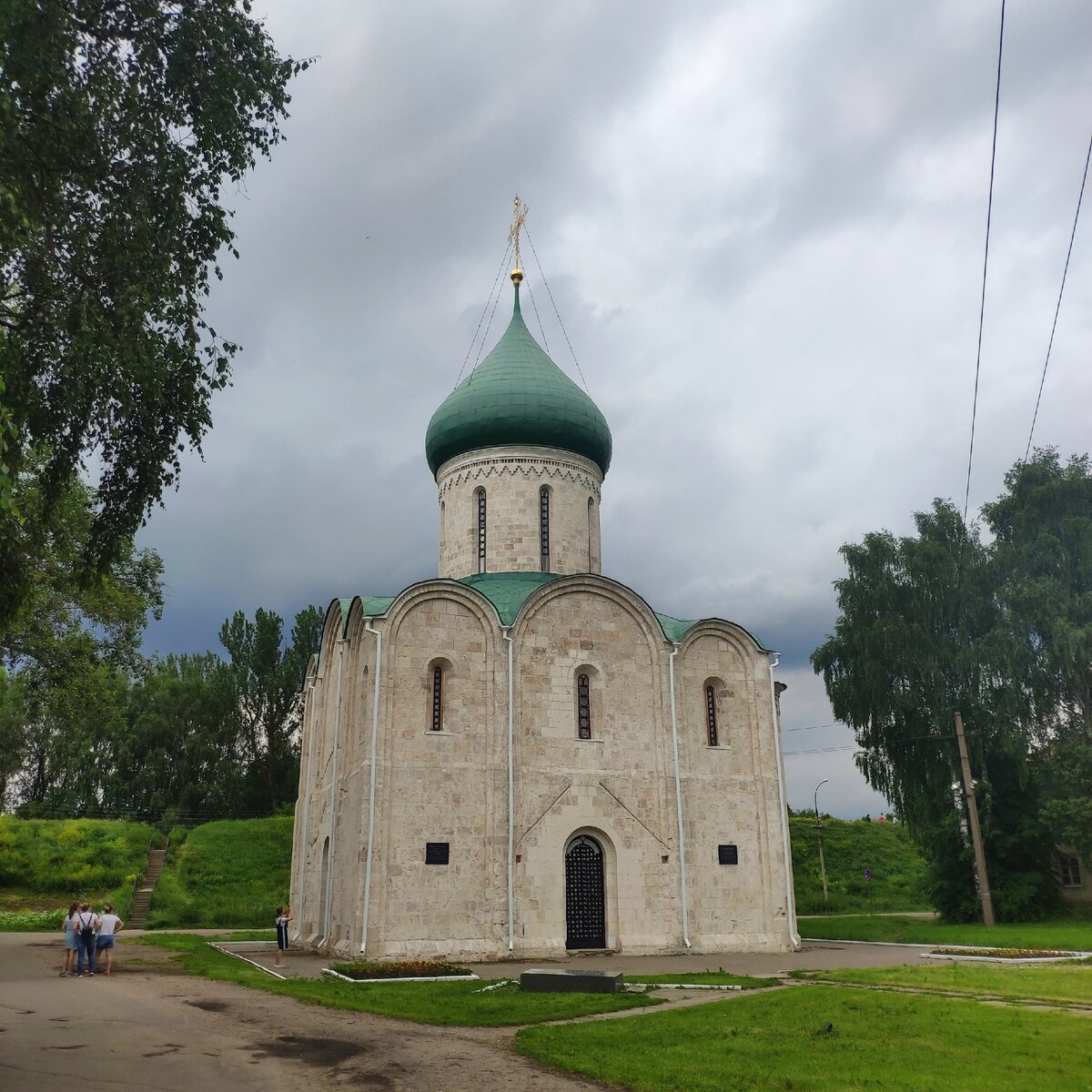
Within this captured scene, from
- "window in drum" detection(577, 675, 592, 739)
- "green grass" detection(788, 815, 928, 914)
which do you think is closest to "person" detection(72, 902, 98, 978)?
"window in drum" detection(577, 675, 592, 739)

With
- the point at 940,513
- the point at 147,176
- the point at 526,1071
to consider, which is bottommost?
the point at 526,1071

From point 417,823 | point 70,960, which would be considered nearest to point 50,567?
point 70,960

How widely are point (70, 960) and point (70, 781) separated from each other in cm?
3631

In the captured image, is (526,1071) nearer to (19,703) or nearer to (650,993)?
(650,993)

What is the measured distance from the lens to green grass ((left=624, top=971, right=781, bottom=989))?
11.5 m

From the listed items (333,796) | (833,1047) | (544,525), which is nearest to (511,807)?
(333,796)

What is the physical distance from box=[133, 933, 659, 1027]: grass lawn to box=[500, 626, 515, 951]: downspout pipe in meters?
4.22

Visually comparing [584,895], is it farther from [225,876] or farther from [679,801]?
[225,876]

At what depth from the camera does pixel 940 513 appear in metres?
26.0

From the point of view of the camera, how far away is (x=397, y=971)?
42.1 ft

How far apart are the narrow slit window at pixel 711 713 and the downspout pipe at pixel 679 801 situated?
851 millimetres

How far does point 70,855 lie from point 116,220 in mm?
27364

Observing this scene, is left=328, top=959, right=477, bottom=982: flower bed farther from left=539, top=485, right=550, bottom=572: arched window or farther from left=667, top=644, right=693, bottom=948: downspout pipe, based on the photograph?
left=539, top=485, right=550, bottom=572: arched window

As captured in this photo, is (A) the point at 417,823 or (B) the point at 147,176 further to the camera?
(A) the point at 417,823
